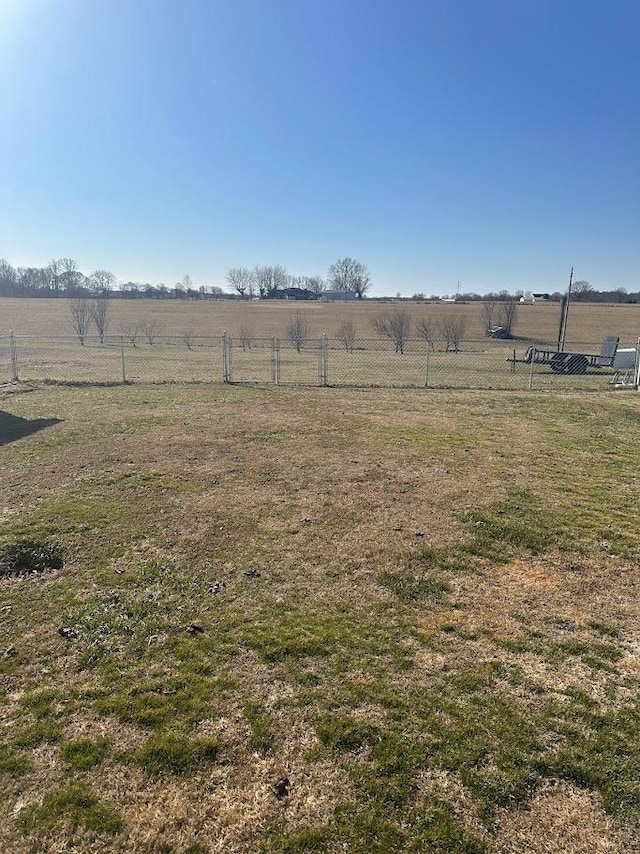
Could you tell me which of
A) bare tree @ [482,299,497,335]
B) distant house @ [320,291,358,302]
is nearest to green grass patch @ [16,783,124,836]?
bare tree @ [482,299,497,335]

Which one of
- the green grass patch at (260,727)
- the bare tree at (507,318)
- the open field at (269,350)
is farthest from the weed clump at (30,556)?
the bare tree at (507,318)

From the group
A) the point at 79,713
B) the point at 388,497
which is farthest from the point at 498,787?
the point at 388,497

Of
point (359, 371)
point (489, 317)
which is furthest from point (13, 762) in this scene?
point (489, 317)

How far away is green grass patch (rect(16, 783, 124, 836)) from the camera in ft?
6.79

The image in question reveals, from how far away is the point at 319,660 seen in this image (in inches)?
122

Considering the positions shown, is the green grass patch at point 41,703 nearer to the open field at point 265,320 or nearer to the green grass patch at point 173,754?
the green grass patch at point 173,754

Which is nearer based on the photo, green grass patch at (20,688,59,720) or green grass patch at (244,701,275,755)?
green grass patch at (244,701,275,755)

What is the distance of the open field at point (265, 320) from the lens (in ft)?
156

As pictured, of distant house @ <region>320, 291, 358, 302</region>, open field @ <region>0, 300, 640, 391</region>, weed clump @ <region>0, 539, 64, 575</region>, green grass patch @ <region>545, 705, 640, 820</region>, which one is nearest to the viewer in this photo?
green grass patch @ <region>545, 705, 640, 820</region>

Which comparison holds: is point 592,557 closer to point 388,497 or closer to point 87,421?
point 388,497

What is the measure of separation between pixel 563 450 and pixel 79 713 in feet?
25.1

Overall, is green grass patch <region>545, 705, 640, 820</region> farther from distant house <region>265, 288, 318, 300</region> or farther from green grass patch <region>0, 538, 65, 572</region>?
distant house <region>265, 288, 318, 300</region>

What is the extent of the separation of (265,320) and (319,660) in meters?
58.6

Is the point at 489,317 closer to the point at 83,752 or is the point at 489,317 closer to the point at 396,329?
the point at 396,329
